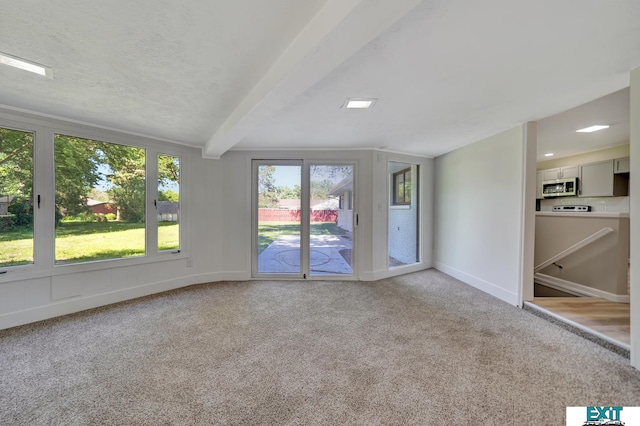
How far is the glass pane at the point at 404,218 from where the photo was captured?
4.76 metres

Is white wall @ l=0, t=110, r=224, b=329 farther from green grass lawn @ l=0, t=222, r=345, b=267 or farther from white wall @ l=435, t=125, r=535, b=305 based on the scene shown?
white wall @ l=435, t=125, r=535, b=305

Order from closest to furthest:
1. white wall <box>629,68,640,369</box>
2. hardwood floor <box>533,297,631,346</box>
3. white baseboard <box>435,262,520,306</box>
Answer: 1. white wall <box>629,68,640,369</box>
2. hardwood floor <box>533,297,631,346</box>
3. white baseboard <box>435,262,520,306</box>

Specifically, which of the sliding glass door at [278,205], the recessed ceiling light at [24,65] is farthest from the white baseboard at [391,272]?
the recessed ceiling light at [24,65]

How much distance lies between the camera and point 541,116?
294cm

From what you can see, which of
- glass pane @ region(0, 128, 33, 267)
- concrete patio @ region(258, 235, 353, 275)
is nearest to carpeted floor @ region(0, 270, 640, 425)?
glass pane @ region(0, 128, 33, 267)

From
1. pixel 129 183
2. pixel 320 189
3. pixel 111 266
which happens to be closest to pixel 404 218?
pixel 320 189

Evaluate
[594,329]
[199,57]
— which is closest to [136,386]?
[199,57]

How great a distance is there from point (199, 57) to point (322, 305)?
9.41 ft

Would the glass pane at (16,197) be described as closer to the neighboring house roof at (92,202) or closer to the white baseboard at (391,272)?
the neighboring house roof at (92,202)

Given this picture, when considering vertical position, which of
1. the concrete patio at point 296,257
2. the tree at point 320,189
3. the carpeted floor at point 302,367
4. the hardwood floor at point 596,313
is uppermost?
the tree at point 320,189

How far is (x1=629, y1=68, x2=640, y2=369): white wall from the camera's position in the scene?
1936 mm

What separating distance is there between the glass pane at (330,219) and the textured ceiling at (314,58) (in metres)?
1.56

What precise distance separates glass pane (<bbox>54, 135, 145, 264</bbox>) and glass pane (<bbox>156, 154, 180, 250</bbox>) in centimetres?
22

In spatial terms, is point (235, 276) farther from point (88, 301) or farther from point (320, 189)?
point (320, 189)
